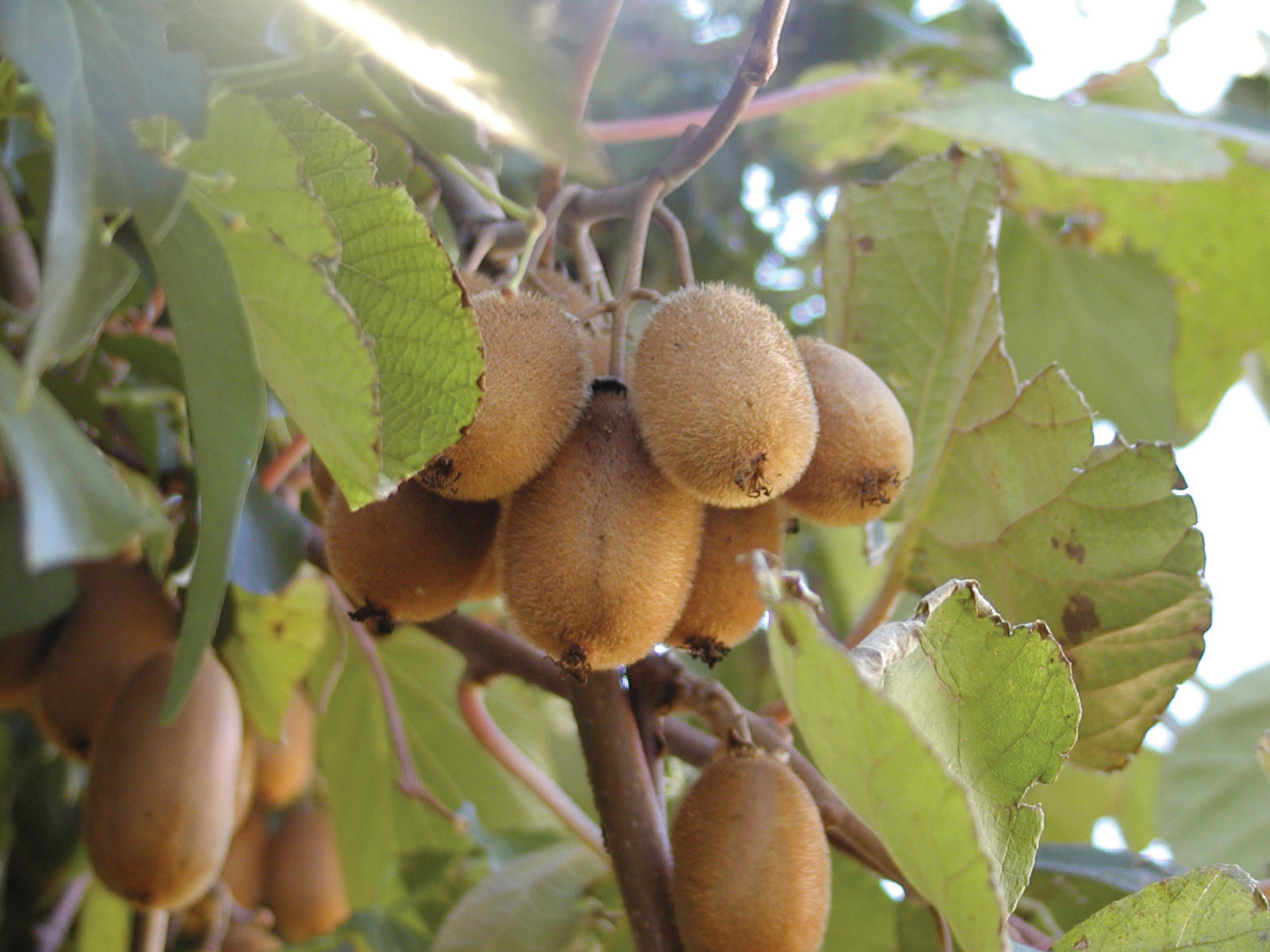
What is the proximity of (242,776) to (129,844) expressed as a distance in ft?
0.59

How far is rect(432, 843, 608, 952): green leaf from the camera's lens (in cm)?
85

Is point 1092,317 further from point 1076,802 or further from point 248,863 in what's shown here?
point 248,863

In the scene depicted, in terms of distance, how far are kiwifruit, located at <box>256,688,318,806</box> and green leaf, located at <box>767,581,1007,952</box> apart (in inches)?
29.9

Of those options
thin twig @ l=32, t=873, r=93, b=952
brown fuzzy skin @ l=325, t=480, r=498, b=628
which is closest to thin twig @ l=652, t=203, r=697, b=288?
brown fuzzy skin @ l=325, t=480, r=498, b=628

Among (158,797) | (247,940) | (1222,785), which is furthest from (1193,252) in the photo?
(247,940)

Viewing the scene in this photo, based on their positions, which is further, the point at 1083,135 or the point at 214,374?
the point at 1083,135

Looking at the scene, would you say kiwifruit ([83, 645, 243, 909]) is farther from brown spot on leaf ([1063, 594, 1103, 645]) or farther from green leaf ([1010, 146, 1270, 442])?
green leaf ([1010, 146, 1270, 442])

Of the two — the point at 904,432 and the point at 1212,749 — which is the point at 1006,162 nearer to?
the point at 1212,749

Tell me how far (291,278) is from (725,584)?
272mm

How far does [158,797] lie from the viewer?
0.81 metres

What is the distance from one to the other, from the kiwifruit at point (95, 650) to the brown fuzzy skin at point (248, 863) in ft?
1.54

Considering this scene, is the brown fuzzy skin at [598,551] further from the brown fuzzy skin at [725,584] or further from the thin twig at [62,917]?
the thin twig at [62,917]

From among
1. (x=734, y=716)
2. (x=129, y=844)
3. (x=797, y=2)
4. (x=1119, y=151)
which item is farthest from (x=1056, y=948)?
(x=797, y=2)

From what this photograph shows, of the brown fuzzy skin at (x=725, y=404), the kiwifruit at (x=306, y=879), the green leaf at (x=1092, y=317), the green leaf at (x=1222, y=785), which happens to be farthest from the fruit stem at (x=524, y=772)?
the green leaf at (x=1092, y=317)
